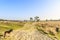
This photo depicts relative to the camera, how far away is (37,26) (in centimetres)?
1273

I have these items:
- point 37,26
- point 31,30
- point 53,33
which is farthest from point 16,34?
point 53,33

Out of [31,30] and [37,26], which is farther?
[37,26]

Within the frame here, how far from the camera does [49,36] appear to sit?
11.9 meters

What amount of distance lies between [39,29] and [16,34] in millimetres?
1839

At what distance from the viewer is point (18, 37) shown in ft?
38.3

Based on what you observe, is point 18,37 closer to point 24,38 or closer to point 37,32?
point 24,38

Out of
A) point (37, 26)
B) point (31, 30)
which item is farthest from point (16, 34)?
point (37, 26)

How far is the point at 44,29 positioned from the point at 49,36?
836 mm

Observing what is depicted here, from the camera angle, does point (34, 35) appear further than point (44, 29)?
No

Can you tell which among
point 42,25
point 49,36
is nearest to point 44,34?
point 49,36

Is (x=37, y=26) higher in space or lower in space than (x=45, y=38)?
higher

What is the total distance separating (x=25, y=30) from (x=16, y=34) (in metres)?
0.75

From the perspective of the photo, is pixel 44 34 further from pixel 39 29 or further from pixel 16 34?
pixel 16 34

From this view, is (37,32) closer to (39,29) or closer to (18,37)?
(39,29)
